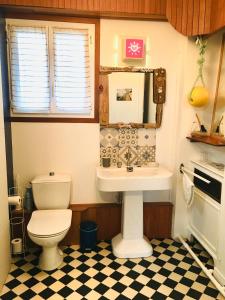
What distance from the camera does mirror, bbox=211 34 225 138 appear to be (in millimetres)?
2500

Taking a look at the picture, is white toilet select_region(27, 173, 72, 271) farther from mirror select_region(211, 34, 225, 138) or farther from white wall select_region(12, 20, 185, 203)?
mirror select_region(211, 34, 225, 138)

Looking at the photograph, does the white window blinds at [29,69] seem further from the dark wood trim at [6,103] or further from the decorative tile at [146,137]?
the decorative tile at [146,137]

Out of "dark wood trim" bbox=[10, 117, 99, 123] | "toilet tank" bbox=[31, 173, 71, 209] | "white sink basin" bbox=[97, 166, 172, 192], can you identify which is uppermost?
"dark wood trim" bbox=[10, 117, 99, 123]

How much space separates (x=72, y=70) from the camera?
2.60 meters

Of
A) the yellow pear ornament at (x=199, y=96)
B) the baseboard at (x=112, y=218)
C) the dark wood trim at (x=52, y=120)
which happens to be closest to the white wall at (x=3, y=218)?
the dark wood trim at (x=52, y=120)

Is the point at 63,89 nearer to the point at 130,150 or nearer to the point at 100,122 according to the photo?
the point at 100,122

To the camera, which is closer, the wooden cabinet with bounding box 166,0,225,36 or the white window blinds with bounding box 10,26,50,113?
the wooden cabinet with bounding box 166,0,225,36

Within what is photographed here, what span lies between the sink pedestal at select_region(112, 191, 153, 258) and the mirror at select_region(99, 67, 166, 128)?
79 cm

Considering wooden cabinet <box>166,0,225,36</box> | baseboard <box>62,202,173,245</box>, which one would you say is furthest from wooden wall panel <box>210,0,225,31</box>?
baseboard <box>62,202,173,245</box>

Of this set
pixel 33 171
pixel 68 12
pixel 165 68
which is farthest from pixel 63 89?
pixel 165 68

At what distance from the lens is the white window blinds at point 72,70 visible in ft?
8.34

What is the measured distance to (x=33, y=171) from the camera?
2.72 meters

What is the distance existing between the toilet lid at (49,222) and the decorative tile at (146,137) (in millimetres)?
1071

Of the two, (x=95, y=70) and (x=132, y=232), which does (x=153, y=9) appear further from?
(x=132, y=232)
